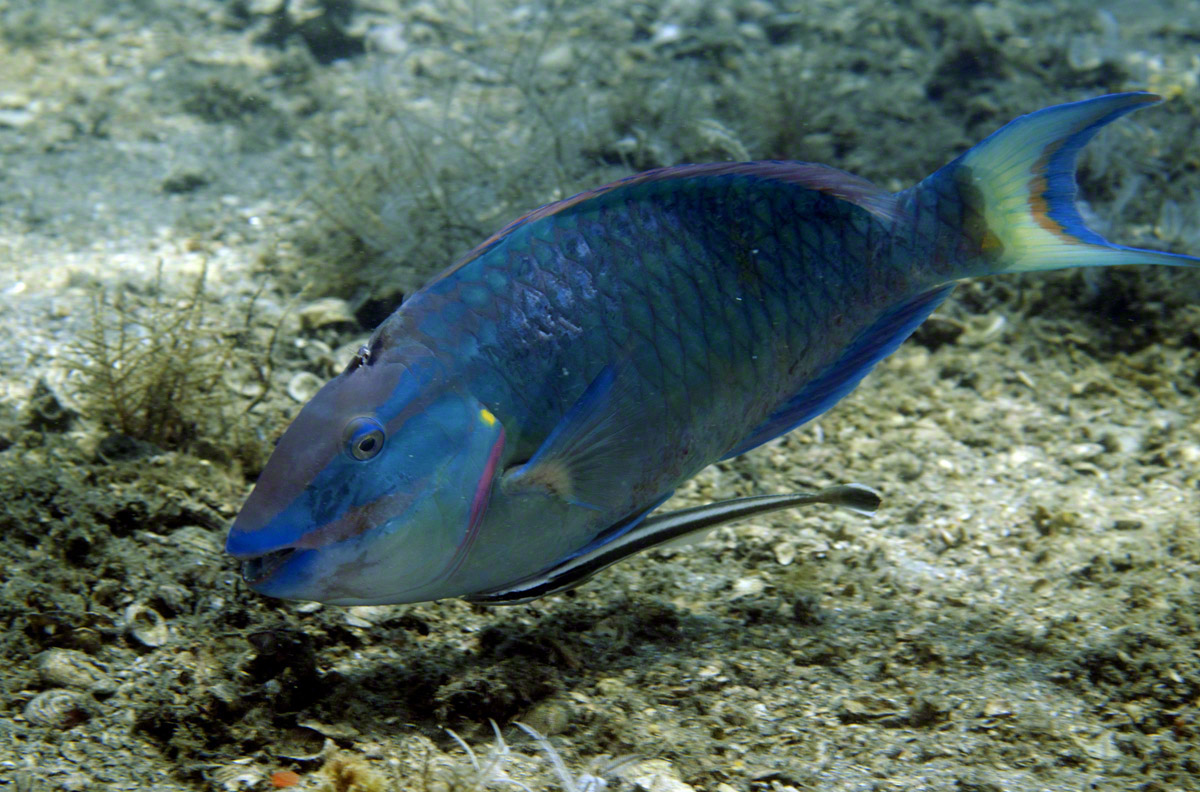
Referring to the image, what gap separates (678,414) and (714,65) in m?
5.58

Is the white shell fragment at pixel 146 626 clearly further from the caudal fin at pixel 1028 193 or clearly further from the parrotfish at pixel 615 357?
the caudal fin at pixel 1028 193

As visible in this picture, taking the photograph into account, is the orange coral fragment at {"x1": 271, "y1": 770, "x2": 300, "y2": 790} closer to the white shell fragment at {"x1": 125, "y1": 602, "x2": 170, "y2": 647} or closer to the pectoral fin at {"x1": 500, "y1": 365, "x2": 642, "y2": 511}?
the white shell fragment at {"x1": 125, "y1": 602, "x2": 170, "y2": 647}

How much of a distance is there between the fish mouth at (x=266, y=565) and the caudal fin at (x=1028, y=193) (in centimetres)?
165

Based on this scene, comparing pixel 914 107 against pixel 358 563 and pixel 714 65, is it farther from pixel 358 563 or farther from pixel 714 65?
pixel 358 563

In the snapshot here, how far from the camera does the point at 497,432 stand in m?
1.54

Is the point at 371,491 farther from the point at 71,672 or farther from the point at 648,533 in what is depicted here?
the point at 71,672

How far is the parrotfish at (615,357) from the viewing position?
4.79 feet

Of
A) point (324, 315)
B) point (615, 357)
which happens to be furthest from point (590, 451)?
point (324, 315)

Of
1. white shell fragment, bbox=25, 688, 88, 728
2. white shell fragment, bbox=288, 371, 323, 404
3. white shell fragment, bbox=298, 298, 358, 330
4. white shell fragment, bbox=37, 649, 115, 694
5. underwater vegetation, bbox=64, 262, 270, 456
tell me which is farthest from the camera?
white shell fragment, bbox=298, 298, 358, 330

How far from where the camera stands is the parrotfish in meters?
1.46

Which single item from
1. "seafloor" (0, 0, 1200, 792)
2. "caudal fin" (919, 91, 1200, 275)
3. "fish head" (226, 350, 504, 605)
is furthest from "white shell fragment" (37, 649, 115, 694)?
"caudal fin" (919, 91, 1200, 275)

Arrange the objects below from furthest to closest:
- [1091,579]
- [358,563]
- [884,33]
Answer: [884,33] < [1091,579] < [358,563]

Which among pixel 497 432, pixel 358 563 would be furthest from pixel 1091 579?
pixel 358 563

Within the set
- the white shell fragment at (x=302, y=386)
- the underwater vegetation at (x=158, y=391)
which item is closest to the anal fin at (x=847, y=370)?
the underwater vegetation at (x=158, y=391)
